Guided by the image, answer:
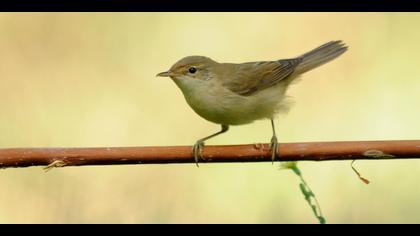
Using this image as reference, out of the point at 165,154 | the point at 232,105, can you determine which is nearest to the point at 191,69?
the point at 232,105

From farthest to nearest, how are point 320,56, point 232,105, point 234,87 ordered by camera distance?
point 320,56 < point 234,87 < point 232,105

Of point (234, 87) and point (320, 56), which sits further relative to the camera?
point (320, 56)

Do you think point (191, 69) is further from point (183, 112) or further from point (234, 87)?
point (183, 112)

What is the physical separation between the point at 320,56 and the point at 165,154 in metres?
2.34

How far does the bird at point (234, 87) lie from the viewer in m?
4.31

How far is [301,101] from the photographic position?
249 inches

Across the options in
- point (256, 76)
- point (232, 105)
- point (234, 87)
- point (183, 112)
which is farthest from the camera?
point (183, 112)

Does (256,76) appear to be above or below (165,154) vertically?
above

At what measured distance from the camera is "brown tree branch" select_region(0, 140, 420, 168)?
2805 mm

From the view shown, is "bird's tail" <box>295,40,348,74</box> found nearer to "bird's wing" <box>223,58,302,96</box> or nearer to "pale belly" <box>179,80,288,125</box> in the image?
"bird's wing" <box>223,58,302,96</box>

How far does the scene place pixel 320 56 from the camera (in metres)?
5.00

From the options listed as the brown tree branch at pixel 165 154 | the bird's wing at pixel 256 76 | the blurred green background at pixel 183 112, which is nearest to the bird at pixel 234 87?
the bird's wing at pixel 256 76

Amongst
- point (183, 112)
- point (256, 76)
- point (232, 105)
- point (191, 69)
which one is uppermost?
point (191, 69)
